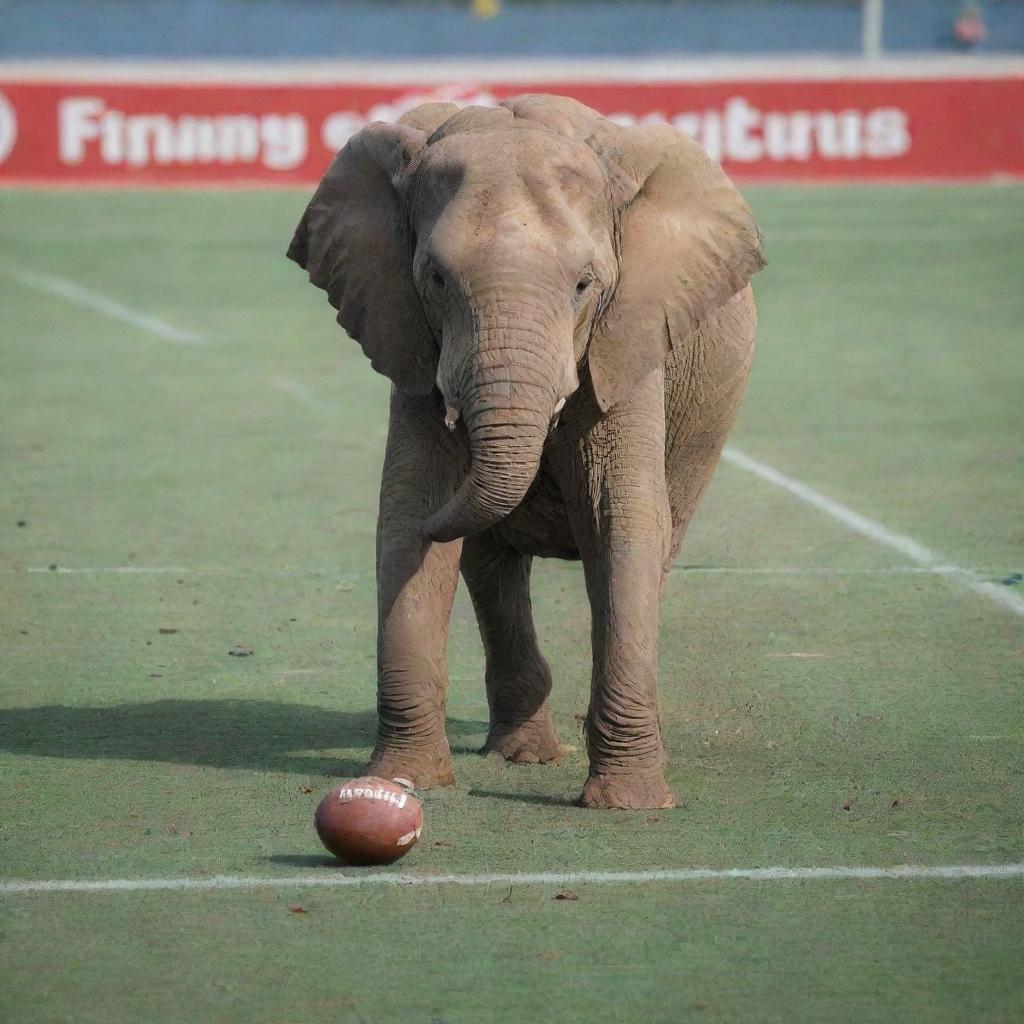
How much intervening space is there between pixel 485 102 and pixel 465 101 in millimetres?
584

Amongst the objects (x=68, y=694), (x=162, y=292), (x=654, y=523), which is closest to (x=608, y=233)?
(x=654, y=523)

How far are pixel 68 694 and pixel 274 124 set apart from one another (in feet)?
→ 87.1

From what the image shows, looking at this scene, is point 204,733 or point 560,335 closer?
point 560,335

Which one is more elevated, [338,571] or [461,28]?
[338,571]

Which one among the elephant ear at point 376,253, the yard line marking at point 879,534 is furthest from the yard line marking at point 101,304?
the elephant ear at point 376,253

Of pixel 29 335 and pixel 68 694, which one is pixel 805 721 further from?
pixel 29 335

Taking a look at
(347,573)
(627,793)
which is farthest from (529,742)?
(347,573)

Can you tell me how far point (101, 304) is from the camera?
21.3m

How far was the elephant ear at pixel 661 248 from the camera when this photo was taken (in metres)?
6.61

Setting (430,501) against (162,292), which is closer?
(430,501)

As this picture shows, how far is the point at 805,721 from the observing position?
301 inches

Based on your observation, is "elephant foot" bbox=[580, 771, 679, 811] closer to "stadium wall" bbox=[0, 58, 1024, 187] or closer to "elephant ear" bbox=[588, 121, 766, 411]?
"elephant ear" bbox=[588, 121, 766, 411]

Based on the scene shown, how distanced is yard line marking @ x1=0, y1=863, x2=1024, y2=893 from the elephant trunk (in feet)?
3.36

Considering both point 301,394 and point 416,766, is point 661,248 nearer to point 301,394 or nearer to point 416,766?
point 416,766
